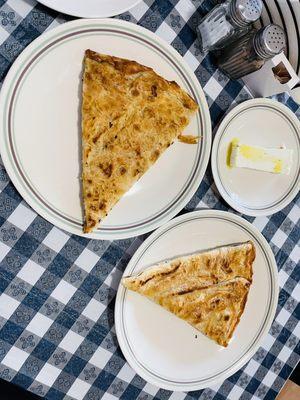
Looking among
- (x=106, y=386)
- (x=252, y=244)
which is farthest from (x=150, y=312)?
(x=252, y=244)

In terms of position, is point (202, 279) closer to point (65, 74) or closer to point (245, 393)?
point (245, 393)

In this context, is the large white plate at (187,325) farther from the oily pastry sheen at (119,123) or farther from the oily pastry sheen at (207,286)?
the oily pastry sheen at (119,123)

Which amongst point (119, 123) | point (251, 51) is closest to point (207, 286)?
point (119, 123)

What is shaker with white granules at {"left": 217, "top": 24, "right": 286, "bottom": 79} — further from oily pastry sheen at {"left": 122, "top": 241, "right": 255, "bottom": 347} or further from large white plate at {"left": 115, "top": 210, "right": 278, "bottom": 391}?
oily pastry sheen at {"left": 122, "top": 241, "right": 255, "bottom": 347}

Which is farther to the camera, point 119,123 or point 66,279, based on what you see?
point 66,279

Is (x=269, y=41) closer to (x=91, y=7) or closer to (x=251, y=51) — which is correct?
(x=251, y=51)

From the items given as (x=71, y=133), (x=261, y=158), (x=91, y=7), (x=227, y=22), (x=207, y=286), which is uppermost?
(x=227, y=22)
